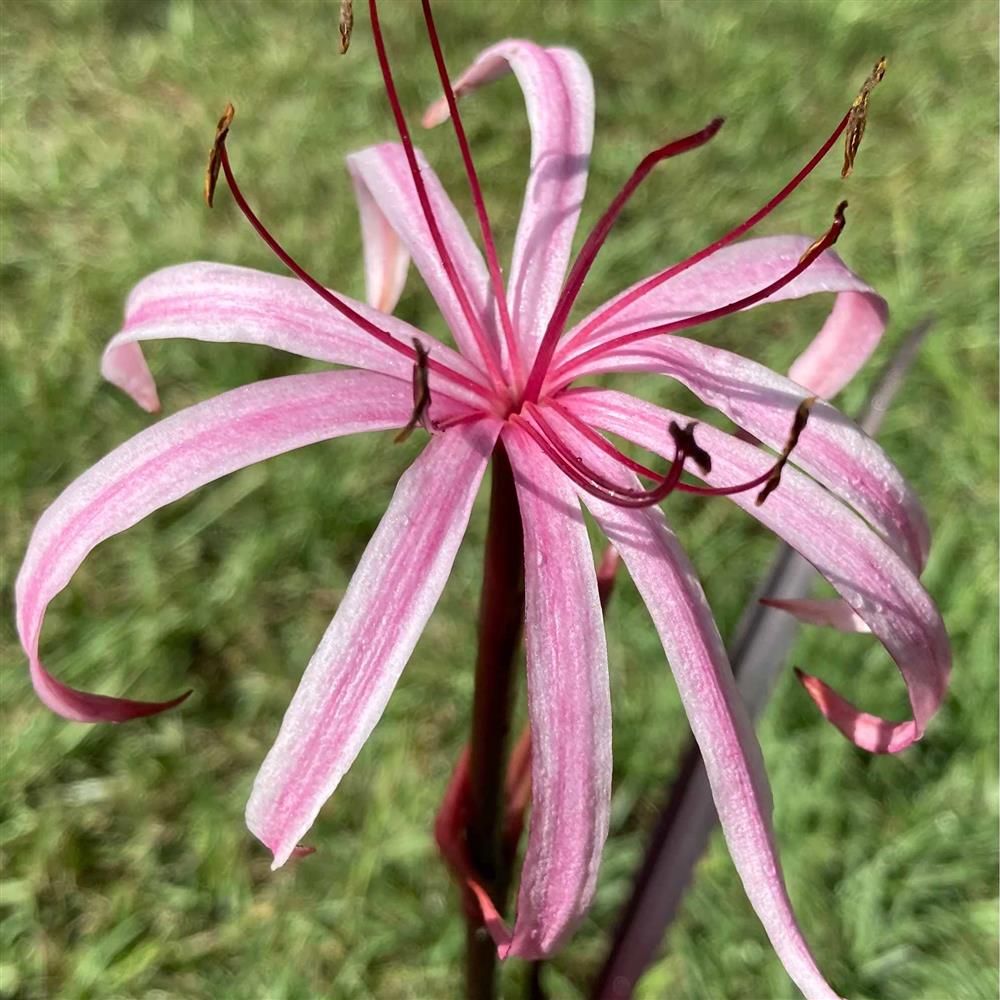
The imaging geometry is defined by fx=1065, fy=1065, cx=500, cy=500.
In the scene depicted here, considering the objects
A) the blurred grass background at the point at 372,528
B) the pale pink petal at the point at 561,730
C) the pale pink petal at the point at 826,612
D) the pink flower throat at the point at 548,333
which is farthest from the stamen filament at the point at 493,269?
the blurred grass background at the point at 372,528

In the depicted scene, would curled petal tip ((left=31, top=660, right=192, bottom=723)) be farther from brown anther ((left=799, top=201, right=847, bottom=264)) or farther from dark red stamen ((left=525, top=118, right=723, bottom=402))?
brown anther ((left=799, top=201, right=847, bottom=264))

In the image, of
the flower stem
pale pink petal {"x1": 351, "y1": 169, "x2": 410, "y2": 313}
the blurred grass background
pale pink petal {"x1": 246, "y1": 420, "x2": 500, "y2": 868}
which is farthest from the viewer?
the blurred grass background

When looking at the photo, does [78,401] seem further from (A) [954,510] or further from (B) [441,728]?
(A) [954,510]

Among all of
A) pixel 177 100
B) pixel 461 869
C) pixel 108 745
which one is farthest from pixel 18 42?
pixel 461 869

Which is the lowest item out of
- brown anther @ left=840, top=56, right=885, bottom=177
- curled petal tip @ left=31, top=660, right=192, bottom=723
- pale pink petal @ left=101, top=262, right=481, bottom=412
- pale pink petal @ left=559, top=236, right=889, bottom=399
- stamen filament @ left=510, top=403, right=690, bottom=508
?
curled petal tip @ left=31, top=660, right=192, bottom=723

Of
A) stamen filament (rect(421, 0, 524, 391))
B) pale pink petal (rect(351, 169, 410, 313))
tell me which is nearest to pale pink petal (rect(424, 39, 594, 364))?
stamen filament (rect(421, 0, 524, 391))

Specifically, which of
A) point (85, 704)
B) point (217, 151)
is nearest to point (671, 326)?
point (217, 151)

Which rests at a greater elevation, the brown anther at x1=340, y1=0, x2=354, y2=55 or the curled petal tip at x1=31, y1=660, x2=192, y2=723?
the brown anther at x1=340, y1=0, x2=354, y2=55
